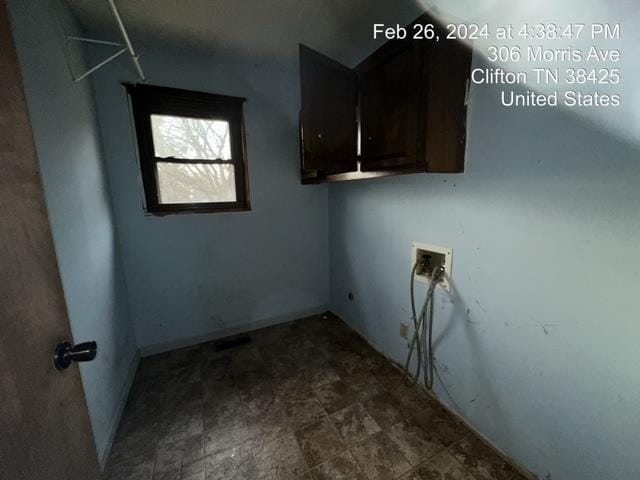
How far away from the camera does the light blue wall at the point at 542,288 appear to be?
819 mm

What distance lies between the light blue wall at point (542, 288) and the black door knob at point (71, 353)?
1490 millimetres

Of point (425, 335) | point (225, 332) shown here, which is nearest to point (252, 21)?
point (425, 335)

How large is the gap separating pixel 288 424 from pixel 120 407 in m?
1.03

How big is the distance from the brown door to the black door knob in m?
0.02

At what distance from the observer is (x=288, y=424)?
140 centimetres

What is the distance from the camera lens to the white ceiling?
144 centimetres

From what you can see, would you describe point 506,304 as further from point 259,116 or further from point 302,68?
point 259,116

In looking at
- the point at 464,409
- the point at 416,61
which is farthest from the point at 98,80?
the point at 464,409

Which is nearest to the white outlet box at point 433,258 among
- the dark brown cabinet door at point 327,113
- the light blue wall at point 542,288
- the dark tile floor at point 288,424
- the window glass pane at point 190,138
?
the light blue wall at point 542,288

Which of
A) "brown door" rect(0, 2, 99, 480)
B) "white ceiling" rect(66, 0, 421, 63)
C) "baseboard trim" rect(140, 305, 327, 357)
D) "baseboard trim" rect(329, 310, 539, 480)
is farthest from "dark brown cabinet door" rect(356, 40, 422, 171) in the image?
"baseboard trim" rect(140, 305, 327, 357)

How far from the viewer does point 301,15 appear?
154 cm

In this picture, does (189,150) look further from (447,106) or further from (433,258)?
(433,258)

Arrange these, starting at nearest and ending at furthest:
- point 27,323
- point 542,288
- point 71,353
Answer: point 27,323
point 71,353
point 542,288

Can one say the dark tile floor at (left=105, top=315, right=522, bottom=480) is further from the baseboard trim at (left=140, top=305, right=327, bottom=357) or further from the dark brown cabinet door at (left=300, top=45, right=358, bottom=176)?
the dark brown cabinet door at (left=300, top=45, right=358, bottom=176)
